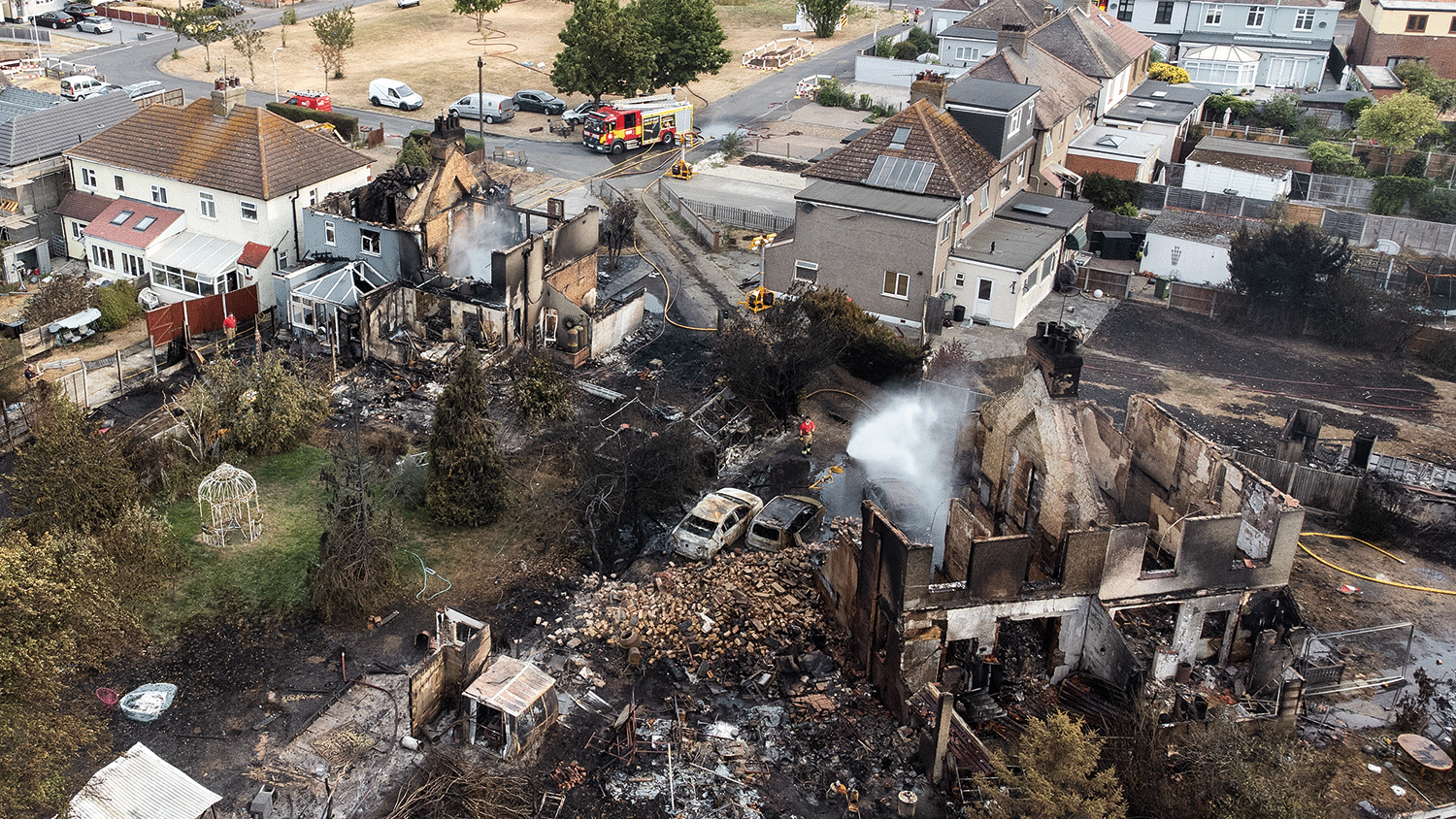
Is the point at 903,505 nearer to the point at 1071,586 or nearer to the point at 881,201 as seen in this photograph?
the point at 1071,586

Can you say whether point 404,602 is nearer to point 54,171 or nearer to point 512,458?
point 512,458

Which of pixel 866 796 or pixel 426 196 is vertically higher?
pixel 426 196

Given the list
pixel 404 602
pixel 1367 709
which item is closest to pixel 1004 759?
pixel 1367 709

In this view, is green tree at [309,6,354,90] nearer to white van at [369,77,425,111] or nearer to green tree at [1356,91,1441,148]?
white van at [369,77,425,111]

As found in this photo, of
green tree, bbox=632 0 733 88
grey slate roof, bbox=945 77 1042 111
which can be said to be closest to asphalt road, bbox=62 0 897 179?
green tree, bbox=632 0 733 88

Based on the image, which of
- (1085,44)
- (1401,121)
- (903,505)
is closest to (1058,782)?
(903,505)

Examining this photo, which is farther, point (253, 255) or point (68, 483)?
point (253, 255)
